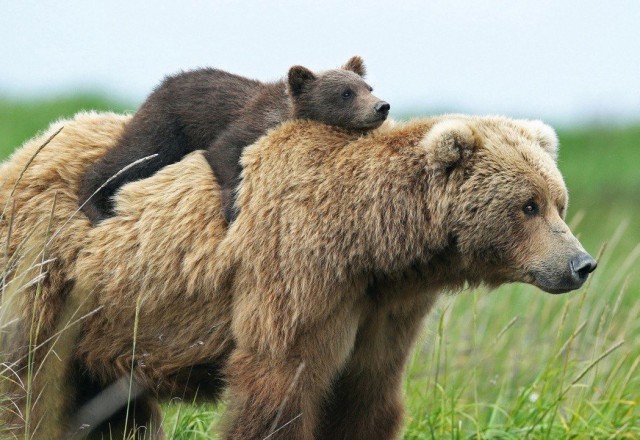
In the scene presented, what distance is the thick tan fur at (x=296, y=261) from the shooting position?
4895mm

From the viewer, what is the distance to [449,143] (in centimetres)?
488

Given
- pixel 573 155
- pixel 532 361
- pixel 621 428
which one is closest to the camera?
pixel 621 428

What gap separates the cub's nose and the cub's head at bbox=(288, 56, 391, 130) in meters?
1.18

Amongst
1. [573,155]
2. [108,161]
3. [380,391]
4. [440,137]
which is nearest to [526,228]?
[440,137]

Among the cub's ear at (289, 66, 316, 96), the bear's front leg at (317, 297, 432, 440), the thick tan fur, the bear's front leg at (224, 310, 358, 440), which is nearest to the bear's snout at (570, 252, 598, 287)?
the thick tan fur

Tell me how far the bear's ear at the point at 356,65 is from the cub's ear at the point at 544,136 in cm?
99

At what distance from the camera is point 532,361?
7855mm

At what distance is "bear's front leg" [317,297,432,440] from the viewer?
5.25m

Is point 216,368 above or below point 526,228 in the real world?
below

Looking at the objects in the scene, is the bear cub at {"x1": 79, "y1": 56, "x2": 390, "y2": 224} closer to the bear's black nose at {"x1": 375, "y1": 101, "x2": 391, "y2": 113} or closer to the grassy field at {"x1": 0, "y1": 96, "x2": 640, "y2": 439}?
the bear's black nose at {"x1": 375, "y1": 101, "x2": 391, "y2": 113}

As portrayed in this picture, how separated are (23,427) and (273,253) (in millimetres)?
1606

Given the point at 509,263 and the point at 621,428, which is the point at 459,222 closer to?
the point at 509,263

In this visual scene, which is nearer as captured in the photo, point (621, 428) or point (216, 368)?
point (216, 368)

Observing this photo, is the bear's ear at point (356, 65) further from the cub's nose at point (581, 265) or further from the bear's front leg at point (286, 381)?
the cub's nose at point (581, 265)
